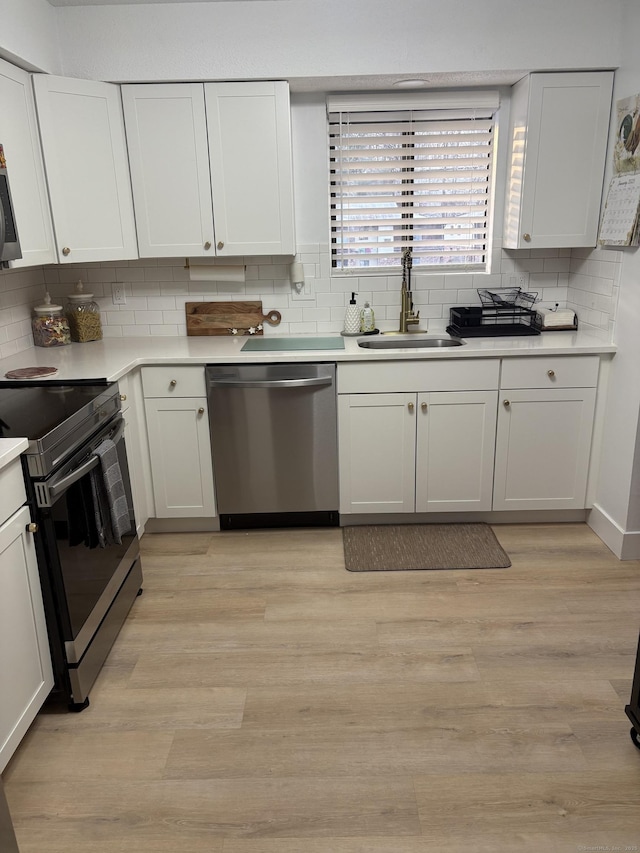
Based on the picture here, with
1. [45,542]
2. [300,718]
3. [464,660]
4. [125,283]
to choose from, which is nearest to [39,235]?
[125,283]

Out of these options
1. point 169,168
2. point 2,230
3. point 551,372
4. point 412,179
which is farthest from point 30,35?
point 551,372

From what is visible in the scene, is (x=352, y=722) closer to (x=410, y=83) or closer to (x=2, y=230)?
(x=2, y=230)

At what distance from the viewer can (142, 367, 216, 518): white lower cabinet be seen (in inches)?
123

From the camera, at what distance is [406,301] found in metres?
3.53

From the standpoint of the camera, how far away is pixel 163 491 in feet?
10.8

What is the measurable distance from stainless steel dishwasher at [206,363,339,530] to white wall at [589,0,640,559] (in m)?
1.35

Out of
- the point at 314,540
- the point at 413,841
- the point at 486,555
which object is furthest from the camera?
the point at 314,540

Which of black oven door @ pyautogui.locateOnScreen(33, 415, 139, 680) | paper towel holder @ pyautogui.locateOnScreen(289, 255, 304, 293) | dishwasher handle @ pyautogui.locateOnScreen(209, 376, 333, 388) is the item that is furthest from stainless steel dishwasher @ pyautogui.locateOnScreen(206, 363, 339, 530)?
black oven door @ pyautogui.locateOnScreen(33, 415, 139, 680)

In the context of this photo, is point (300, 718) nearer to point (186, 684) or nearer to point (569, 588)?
point (186, 684)

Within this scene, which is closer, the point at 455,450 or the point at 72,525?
the point at 72,525

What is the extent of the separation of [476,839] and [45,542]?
1487 mm

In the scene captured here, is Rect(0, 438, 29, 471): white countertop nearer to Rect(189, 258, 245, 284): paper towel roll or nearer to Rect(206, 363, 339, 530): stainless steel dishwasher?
Rect(206, 363, 339, 530): stainless steel dishwasher

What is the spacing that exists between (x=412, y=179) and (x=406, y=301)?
0.68 metres

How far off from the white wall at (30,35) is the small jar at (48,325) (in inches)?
43.3
